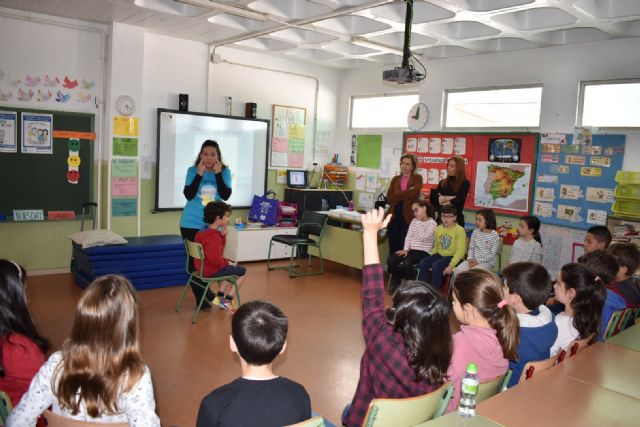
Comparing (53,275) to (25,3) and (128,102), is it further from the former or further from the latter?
(25,3)

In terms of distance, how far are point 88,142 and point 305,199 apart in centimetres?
297

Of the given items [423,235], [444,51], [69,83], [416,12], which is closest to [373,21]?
[416,12]

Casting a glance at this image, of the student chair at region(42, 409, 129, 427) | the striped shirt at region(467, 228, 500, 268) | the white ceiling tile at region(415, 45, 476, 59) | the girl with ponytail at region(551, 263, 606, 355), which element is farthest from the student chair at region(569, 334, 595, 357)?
the white ceiling tile at region(415, 45, 476, 59)

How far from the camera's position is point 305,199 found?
7816 mm

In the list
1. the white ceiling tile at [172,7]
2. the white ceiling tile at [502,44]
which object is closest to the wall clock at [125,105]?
the white ceiling tile at [172,7]

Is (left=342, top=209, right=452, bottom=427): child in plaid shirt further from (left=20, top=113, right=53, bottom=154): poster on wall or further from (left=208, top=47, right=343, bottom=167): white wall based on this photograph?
(left=208, top=47, right=343, bottom=167): white wall

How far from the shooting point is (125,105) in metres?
6.23

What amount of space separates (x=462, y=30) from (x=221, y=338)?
400 cm

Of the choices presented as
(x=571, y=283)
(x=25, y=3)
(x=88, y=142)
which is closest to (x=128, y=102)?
(x=88, y=142)

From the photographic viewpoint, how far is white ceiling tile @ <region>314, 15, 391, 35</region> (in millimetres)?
5734

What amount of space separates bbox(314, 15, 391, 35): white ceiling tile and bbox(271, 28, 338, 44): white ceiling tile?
0.34m

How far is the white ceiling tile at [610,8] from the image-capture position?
14.8 ft

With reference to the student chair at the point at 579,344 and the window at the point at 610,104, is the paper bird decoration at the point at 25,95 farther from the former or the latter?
the window at the point at 610,104

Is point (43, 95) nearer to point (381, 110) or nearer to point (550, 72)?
point (381, 110)
